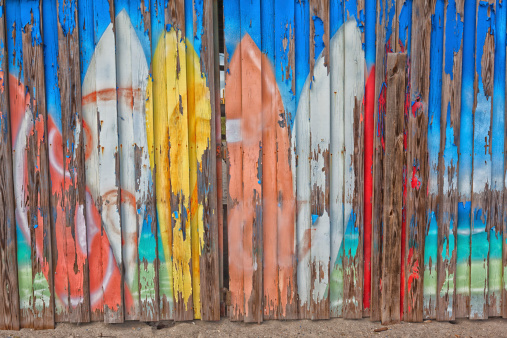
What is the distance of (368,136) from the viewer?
10.7 ft

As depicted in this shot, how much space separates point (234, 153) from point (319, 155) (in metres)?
0.67

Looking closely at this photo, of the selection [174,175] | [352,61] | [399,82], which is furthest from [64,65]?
[399,82]

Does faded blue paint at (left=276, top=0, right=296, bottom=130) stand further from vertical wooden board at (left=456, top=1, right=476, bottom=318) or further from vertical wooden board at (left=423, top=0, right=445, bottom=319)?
vertical wooden board at (left=456, top=1, right=476, bottom=318)

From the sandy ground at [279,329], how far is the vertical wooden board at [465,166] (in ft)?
0.62

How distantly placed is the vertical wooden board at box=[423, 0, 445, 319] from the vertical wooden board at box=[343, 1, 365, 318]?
0.53m

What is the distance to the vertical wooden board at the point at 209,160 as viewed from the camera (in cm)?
317

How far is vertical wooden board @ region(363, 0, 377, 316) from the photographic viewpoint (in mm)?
3184

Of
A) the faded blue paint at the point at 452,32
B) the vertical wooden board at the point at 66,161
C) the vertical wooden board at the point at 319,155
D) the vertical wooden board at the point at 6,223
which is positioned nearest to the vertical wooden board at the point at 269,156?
the vertical wooden board at the point at 319,155

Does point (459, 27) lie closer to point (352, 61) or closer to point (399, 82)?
point (399, 82)

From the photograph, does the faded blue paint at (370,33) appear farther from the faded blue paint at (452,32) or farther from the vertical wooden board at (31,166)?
the vertical wooden board at (31,166)

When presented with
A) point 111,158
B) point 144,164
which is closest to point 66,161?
point 111,158

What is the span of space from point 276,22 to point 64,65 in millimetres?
1661

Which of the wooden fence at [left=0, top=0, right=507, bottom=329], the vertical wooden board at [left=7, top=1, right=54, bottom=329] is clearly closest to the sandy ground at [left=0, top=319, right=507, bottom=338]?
the wooden fence at [left=0, top=0, right=507, bottom=329]

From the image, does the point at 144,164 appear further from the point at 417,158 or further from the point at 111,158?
the point at 417,158
